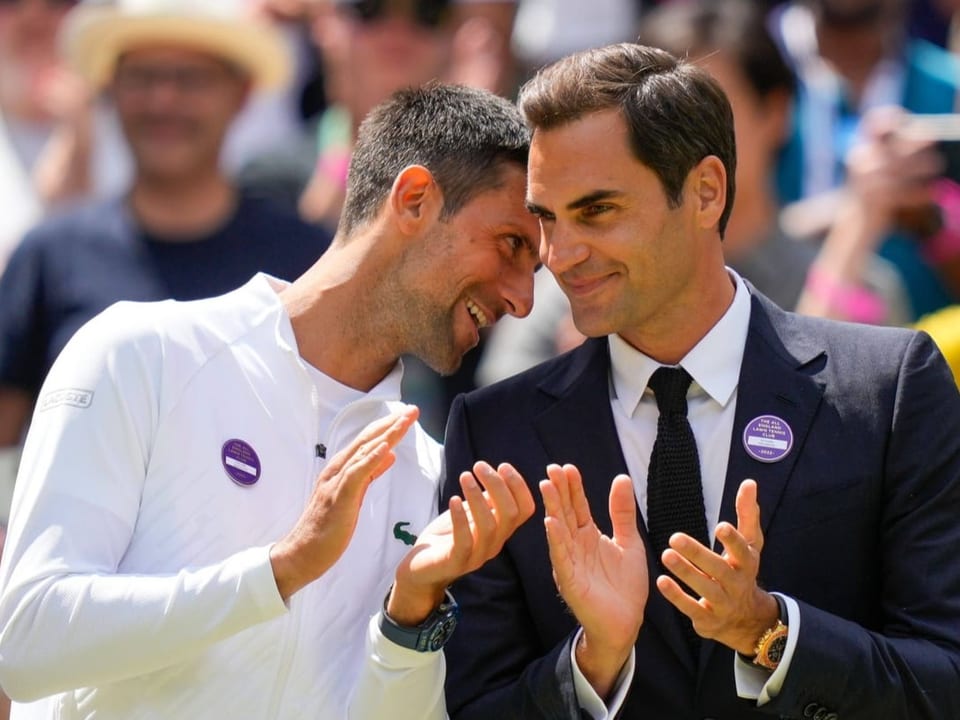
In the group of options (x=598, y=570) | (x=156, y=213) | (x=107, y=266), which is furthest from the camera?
(x=156, y=213)

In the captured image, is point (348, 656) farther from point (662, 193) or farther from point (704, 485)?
point (662, 193)

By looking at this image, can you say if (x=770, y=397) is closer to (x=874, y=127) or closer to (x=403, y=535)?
(x=403, y=535)

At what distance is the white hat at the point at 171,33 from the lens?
7.27 meters

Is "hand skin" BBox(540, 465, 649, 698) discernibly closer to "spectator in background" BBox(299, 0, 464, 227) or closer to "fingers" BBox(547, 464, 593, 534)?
"fingers" BBox(547, 464, 593, 534)

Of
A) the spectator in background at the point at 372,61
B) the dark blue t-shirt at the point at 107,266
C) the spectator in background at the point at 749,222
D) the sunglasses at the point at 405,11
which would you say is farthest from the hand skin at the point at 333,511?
Answer: the sunglasses at the point at 405,11

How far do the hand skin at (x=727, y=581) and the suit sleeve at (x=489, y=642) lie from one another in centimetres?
41

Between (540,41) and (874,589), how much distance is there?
4.53 m

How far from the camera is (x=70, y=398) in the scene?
430 cm

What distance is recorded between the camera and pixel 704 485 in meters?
4.30

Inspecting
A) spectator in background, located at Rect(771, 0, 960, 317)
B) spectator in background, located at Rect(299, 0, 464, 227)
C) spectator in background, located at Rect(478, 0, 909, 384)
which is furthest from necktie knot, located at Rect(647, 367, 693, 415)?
spectator in background, located at Rect(299, 0, 464, 227)

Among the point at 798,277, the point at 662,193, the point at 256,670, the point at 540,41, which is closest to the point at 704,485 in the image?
the point at 662,193

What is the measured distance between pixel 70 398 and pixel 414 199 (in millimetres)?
964

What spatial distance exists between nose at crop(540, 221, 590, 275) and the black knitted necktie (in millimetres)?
429

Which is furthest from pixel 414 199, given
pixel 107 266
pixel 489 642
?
pixel 107 266
